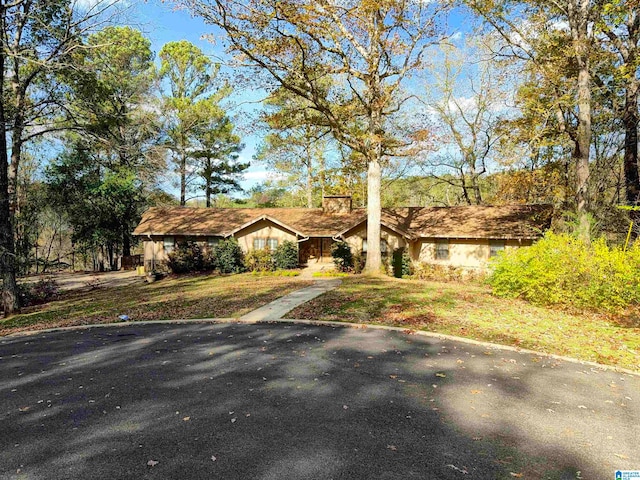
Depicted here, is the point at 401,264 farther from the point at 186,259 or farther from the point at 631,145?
the point at 186,259

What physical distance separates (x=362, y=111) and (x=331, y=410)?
58.5 feet

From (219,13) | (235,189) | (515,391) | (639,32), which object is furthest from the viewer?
(235,189)

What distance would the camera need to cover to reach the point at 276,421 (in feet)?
14.7

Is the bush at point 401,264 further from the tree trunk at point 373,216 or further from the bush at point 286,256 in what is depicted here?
the bush at point 286,256

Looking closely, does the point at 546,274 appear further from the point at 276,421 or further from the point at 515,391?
the point at 276,421

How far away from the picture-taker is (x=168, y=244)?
2719 centimetres

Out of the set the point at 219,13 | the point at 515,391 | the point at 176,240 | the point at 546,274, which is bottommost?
the point at 515,391

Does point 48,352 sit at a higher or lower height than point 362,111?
lower

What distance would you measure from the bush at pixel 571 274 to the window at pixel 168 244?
2217cm

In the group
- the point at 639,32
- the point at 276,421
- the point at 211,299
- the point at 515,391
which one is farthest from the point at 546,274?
the point at 639,32

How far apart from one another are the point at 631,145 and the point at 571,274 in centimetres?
1249

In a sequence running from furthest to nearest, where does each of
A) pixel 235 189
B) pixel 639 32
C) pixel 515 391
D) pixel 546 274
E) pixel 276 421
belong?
pixel 235 189 → pixel 639 32 → pixel 546 274 → pixel 515 391 → pixel 276 421

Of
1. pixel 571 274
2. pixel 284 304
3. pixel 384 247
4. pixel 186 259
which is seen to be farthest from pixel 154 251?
pixel 571 274

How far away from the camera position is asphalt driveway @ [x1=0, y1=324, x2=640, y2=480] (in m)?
3.62
